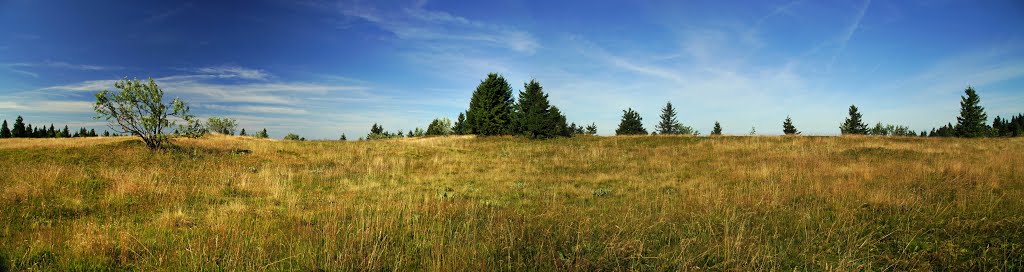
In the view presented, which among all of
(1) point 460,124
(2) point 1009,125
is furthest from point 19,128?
(2) point 1009,125

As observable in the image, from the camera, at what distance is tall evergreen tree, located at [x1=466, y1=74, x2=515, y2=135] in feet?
151

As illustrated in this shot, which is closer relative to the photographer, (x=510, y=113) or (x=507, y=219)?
(x=507, y=219)

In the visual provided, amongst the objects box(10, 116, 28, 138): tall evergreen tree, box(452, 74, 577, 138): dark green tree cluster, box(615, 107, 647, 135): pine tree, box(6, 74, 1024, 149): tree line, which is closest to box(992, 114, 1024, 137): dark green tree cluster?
box(6, 74, 1024, 149): tree line

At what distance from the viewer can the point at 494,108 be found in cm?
4591

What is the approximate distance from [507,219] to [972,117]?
77232 mm

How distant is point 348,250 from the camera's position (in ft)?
14.8

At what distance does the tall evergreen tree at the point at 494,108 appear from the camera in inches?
1810

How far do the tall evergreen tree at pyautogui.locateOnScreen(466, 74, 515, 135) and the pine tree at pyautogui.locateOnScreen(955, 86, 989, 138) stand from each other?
199 feet

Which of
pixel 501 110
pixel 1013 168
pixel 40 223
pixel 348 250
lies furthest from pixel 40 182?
pixel 501 110

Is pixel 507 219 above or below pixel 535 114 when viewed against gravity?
below

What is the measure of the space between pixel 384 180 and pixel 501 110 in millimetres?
34572

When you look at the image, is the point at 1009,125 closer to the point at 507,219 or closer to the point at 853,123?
the point at 853,123

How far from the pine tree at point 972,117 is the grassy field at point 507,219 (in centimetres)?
5673

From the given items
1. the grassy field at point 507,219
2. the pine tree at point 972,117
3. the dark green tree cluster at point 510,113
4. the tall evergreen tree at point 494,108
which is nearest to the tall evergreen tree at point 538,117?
the dark green tree cluster at point 510,113
